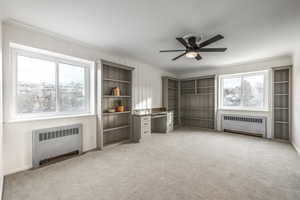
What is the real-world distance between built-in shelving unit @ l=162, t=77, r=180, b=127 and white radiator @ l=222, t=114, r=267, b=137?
2042 millimetres

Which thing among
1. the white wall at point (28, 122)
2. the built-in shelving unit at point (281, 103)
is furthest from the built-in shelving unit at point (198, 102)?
the white wall at point (28, 122)

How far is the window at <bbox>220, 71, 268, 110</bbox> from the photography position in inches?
184

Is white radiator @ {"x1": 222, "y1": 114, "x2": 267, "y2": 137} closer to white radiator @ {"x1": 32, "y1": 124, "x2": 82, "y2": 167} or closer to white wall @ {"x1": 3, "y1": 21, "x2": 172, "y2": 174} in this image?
white wall @ {"x1": 3, "y1": 21, "x2": 172, "y2": 174}

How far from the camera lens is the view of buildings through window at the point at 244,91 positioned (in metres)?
4.72

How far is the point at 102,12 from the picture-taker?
2.06 m

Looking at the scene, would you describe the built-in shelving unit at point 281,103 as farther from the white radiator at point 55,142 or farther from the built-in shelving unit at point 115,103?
the white radiator at point 55,142

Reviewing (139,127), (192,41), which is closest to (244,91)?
(192,41)

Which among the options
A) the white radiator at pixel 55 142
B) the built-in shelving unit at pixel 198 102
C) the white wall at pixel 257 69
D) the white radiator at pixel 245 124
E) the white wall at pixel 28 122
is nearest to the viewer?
the white wall at pixel 28 122

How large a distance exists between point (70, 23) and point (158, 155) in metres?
3.12

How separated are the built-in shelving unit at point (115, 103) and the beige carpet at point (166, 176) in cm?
61

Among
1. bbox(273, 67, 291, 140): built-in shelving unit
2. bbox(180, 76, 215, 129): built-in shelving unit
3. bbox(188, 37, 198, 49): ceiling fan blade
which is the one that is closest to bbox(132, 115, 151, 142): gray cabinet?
bbox(188, 37, 198, 49): ceiling fan blade

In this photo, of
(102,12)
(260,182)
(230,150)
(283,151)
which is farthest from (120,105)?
(283,151)

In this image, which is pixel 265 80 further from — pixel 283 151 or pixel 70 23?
pixel 70 23

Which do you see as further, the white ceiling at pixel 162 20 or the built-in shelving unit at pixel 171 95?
the built-in shelving unit at pixel 171 95
